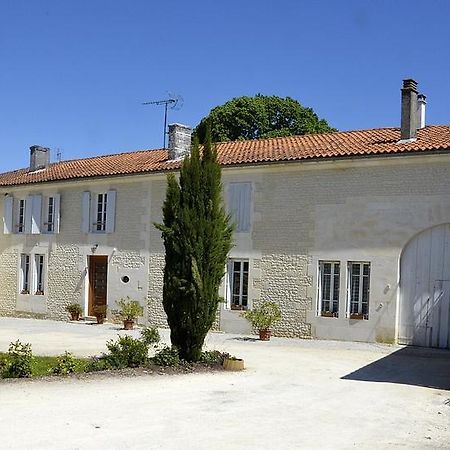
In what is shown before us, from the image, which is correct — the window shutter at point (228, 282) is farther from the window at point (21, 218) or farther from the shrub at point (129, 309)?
the window at point (21, 218)

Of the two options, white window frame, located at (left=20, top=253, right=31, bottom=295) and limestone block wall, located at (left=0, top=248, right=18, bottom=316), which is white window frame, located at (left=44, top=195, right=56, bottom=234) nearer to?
white window frame, located at (left=20, top=253, right=31, bottom=295)

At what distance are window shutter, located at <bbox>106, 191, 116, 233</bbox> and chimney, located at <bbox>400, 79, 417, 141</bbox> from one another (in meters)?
9.13

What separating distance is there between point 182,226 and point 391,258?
6053 millimetres

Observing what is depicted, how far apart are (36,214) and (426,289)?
13.8 m

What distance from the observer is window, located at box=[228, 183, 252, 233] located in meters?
18.1

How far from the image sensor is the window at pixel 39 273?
2320cm

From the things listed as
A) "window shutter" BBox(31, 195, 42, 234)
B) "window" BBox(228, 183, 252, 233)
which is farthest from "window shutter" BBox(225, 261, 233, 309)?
"window shutter" BBox(31, 195, 42, 234)

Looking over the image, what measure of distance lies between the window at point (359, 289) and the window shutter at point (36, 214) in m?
11.7

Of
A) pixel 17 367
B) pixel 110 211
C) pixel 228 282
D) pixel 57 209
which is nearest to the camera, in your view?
pixel 17 367

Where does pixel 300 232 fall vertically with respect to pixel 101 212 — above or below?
below

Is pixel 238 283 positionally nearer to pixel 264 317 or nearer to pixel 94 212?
pixel 264 317

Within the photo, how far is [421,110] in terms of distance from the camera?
17.8 metres

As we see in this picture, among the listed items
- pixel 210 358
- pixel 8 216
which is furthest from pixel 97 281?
pixel 210 358

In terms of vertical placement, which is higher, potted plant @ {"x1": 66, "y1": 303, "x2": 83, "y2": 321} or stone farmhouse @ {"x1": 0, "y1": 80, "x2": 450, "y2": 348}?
stone farmhouse @ {"x1": 0, "y1": 80, "x2": 450, "y2": 348}
